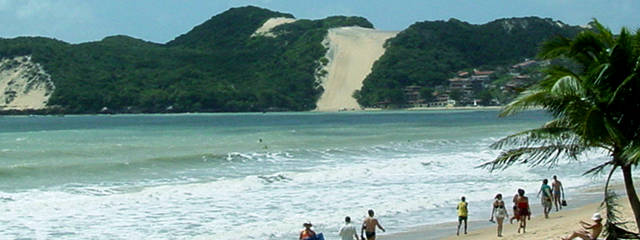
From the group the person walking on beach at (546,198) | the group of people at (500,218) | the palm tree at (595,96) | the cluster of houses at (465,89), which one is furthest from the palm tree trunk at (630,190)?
the cluster of houses at (465,89)

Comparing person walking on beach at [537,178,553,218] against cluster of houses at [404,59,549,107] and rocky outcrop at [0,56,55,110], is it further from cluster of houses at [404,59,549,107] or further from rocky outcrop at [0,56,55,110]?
rocky outcrop at [0,56,55,110]

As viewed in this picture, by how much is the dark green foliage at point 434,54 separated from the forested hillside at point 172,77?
1484 cm

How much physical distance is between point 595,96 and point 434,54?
6768 inches

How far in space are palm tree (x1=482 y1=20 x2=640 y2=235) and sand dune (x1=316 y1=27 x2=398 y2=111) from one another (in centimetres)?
15921

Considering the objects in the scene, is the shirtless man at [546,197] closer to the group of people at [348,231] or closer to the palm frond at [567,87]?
the group of people at [348,231]

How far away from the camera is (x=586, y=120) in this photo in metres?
8.84

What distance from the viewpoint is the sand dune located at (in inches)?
6826

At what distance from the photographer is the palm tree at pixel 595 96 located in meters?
9.09

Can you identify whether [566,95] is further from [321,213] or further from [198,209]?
[198,209]

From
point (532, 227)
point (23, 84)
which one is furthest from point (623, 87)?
point (23, 84)

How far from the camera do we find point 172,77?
170 metres

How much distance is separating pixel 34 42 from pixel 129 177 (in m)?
162

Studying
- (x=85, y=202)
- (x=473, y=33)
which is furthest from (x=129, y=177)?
(x=473, y=33)

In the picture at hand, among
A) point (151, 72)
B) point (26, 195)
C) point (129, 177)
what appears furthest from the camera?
point (151, 72)
